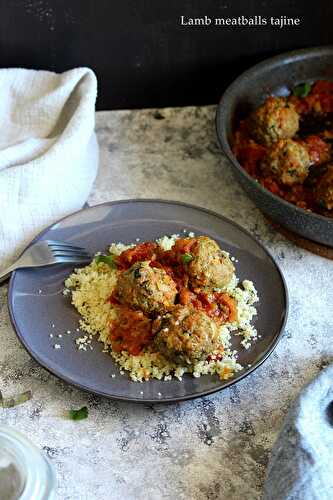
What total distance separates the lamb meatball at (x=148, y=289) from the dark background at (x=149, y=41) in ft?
3.18

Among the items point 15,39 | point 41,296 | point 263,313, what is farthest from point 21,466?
point 15,39

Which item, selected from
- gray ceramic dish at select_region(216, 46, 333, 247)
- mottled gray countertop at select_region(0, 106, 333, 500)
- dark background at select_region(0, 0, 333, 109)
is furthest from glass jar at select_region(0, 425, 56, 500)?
dark background at select_region(0, 0, 333, 109)

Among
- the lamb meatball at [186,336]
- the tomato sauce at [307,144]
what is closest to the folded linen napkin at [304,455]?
the lamb meatball at [186,336]

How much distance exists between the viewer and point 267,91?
8.16 feet

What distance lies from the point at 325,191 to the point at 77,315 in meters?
0.74

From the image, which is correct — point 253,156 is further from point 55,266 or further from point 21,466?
point 21,466

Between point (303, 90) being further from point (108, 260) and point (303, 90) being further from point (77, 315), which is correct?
point (77, 315)

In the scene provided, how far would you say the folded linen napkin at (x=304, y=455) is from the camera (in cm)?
145

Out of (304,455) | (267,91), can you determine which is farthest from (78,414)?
(267,91)

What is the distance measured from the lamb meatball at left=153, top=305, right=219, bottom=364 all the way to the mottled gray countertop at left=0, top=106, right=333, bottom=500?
0.53 ft

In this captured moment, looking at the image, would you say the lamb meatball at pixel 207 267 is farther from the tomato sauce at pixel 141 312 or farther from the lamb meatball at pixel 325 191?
the lamb meatball at pixel 325 191

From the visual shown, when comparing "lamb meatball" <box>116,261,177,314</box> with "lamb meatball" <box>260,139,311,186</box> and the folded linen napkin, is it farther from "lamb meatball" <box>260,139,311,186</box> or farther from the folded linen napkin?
"lamb meatball" <box>260,139,311,186</box>

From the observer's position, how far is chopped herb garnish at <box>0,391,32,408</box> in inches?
69.0

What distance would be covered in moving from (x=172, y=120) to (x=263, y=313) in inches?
38.0
